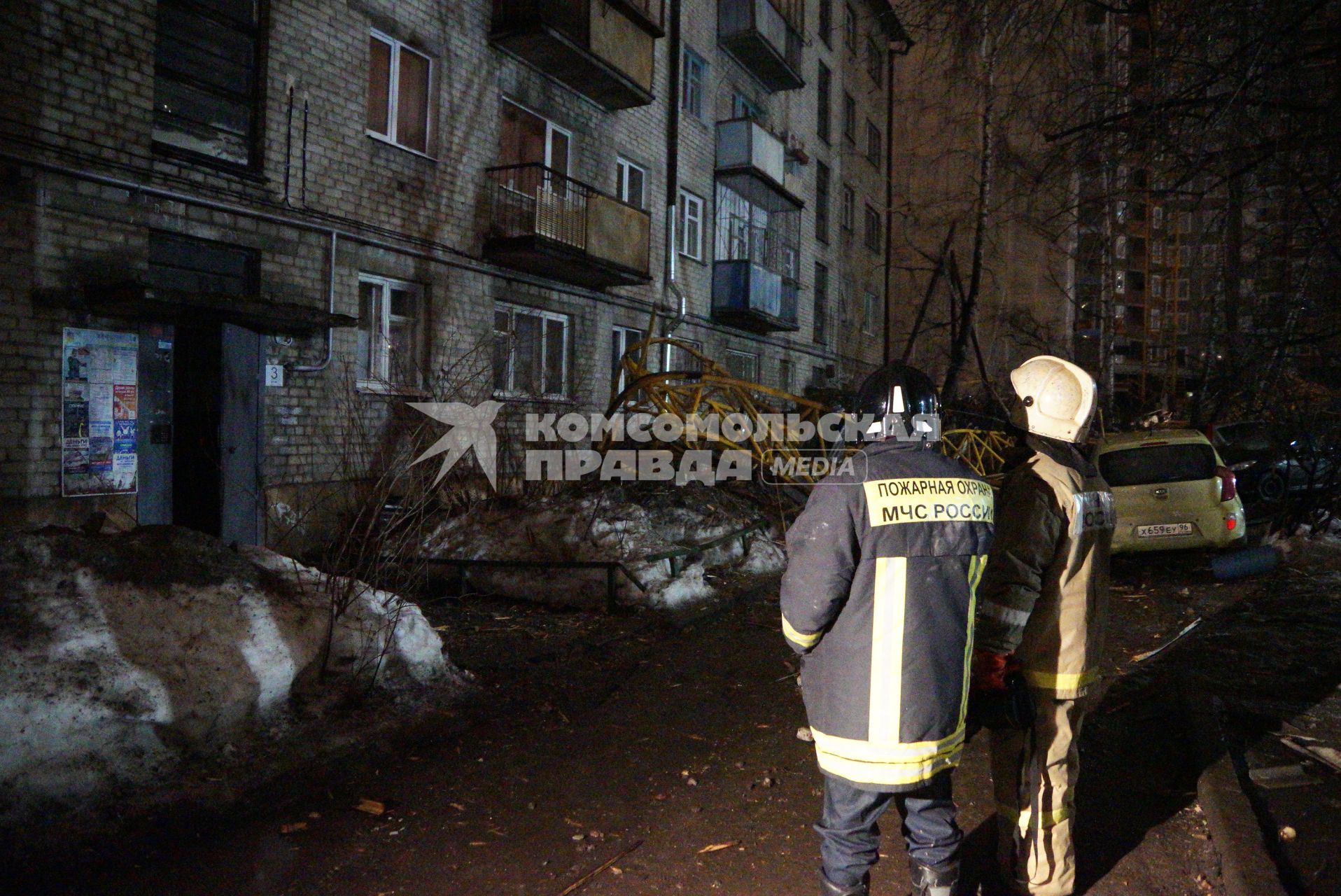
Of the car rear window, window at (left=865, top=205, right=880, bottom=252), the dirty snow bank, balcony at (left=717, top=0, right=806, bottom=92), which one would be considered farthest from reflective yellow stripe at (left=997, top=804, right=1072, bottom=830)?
window at (left=865, top=205, right=880, bottom=252)

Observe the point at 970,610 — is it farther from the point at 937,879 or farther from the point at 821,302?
the point at 821,302

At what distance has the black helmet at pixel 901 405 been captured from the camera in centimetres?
268

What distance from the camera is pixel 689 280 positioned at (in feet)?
58.1

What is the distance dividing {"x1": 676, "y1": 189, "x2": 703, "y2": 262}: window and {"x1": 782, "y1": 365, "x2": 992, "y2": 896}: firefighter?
15.5m

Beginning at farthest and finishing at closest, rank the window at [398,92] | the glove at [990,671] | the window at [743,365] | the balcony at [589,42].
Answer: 1. the window at [743,365]
2. the balcony at [589,42]
3. the window at [398,92]
4. the glove at [990,671]

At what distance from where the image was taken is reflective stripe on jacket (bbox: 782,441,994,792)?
2.43m

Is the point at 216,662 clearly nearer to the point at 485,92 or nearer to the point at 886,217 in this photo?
the point at 485,92

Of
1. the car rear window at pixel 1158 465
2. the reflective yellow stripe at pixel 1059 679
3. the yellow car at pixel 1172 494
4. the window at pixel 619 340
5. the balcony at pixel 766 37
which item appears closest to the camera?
the reflective yellow stripe at pixel 1059 679

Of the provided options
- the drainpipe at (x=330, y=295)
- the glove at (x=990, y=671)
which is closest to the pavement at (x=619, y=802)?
the glove at (x=990, y=671)

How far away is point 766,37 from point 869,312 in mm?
12324

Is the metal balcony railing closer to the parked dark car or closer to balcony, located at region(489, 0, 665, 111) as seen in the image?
balcony, located at region(489, 0, 665, 111)

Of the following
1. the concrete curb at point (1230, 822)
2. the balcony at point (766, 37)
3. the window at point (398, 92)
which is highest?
the balcony at point (766, 37)

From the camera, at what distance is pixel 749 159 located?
1809cm

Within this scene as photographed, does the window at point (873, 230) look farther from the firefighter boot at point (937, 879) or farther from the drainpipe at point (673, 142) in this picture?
the firefighter boot at point (937, 879)
